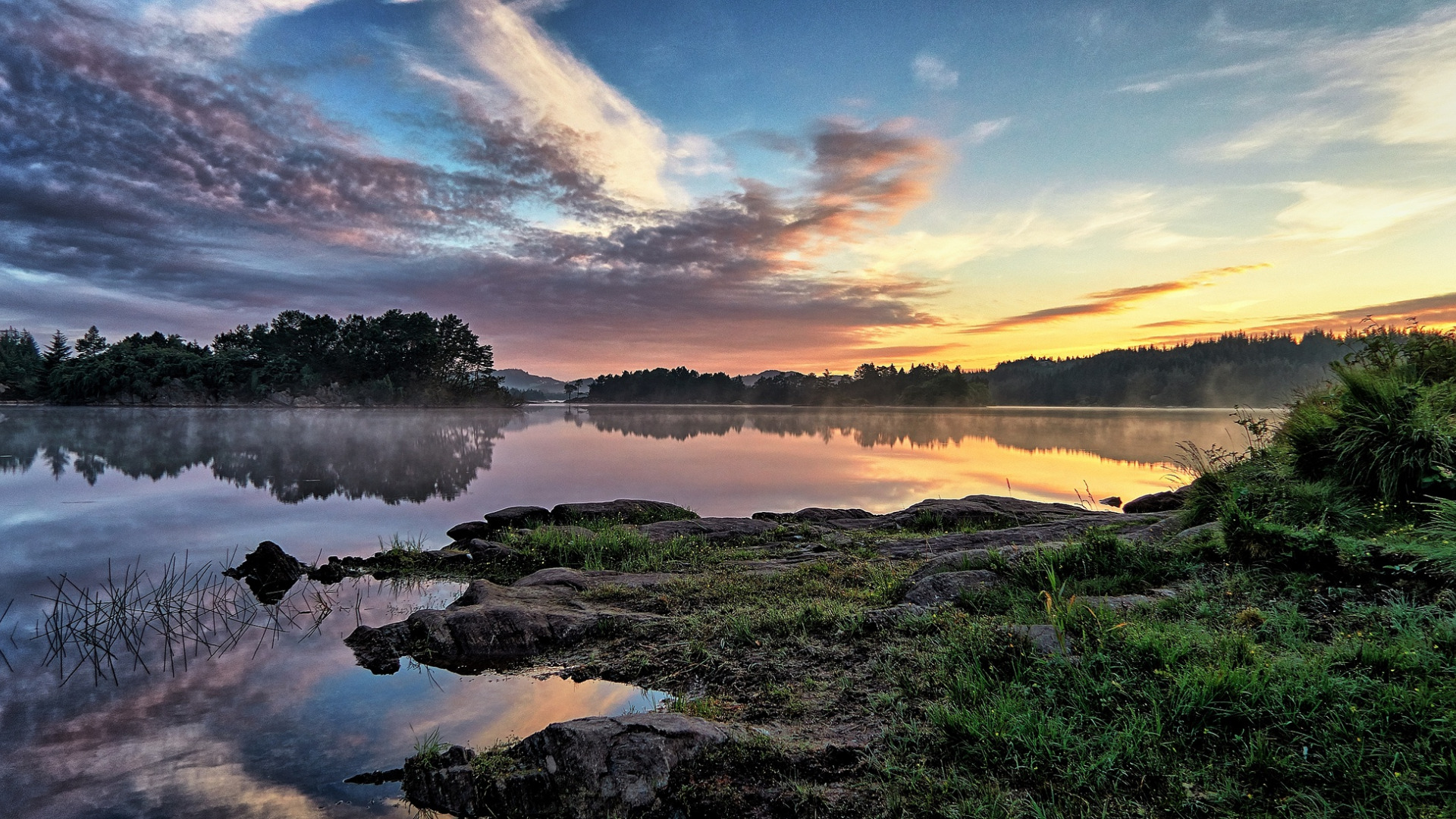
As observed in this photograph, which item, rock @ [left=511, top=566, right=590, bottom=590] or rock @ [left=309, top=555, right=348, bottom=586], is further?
rock @ [left=309, top=555, right=348, bottom=586]

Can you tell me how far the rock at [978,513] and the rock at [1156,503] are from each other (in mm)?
2149

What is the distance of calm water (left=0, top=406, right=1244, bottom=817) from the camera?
5105 mm

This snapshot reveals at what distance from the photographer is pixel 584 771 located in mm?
4121

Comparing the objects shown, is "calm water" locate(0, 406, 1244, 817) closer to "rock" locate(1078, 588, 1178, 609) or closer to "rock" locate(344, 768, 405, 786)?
"rock" locate(344, 768, 405, 786)

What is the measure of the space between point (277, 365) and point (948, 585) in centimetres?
10922

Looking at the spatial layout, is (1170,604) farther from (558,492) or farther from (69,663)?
(558,492)

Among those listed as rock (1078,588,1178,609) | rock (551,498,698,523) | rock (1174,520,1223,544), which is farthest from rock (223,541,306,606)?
rock (1174,520,1223,544)

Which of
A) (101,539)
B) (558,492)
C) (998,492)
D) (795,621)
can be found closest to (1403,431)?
(795,621)

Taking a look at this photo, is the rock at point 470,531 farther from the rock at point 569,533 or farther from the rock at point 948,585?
the rock at point 948,585

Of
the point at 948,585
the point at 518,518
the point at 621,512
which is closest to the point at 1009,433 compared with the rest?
the point at 621,512

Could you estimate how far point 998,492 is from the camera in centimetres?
2247

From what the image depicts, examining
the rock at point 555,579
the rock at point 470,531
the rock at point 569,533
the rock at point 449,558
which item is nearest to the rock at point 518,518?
the rock at point 470,531

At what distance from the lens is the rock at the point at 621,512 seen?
15.3 m

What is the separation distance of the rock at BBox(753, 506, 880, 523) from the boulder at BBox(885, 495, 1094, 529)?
91cm
